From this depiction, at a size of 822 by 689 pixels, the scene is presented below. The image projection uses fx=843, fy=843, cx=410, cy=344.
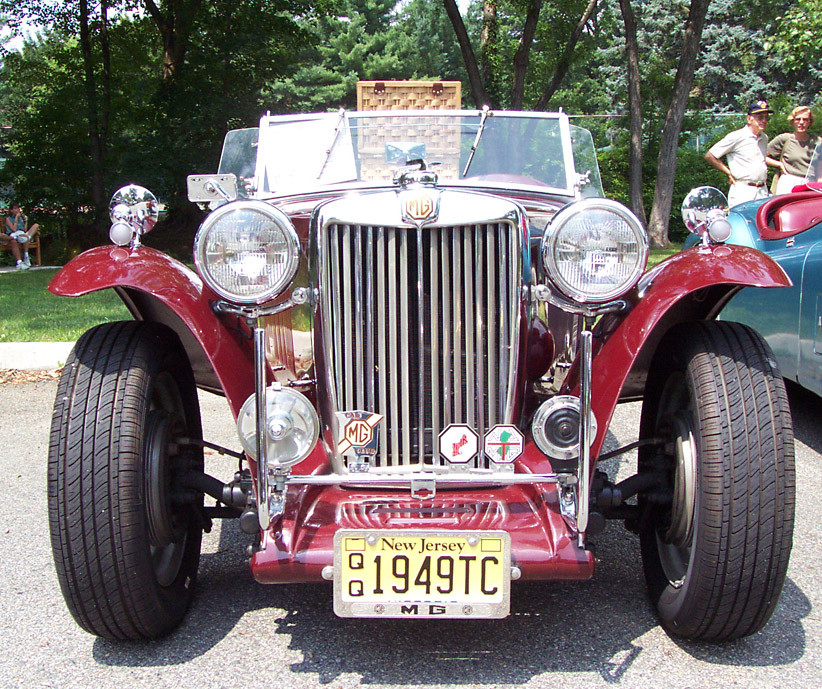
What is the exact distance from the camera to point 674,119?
582 inches

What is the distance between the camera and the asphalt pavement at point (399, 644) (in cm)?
227

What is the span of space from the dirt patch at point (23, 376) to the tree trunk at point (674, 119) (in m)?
11.5

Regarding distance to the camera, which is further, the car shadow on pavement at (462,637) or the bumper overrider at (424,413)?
the car shadow on pavement at (462,637)

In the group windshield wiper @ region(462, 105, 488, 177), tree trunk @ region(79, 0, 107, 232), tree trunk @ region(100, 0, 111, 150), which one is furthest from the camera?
tree trunk @ region(100, 0, 111, 150)

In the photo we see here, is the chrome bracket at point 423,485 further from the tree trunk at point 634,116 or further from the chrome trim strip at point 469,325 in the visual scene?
the tree trunk at point 634,116

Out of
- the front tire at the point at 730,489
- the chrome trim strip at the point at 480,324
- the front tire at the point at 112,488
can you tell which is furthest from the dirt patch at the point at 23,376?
the front tire at the point at 730,489

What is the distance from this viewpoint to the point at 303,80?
40.7 meters

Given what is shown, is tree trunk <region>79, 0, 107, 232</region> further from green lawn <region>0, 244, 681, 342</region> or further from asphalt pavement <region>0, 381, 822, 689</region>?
asphalt pavement <region>0, 381, 822, 689</region>

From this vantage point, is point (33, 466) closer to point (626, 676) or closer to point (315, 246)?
point (315, 246)

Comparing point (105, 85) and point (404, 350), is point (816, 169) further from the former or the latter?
point (105, 85)

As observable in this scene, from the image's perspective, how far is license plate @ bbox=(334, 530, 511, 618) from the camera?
2154mm

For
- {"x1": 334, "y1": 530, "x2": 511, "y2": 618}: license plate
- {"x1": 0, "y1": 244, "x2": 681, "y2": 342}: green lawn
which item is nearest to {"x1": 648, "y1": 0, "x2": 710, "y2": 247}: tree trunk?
{"x1": 0, "y1": 244, "x2": 681, "y2": 342}: green lawn

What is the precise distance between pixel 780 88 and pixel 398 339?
34.0 meters

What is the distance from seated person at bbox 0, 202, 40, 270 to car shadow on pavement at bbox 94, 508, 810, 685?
14.3 metres
